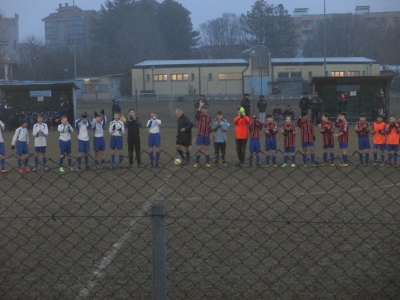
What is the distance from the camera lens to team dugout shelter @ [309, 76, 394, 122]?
32594 millimetres

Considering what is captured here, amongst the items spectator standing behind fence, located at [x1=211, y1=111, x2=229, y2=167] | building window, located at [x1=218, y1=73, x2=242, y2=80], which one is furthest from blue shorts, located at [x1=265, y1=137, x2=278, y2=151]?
building window, located at [x1=218, y1=73, x2=242, y2=80]

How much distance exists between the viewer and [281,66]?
51031 mm

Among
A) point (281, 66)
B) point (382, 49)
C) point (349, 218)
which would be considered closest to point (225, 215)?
point (349, 218)

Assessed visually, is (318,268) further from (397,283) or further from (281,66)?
(281,66)

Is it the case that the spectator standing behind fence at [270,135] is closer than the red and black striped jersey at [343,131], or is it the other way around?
the red and black striped jersey at [343,131]

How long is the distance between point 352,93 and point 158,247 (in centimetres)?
3037

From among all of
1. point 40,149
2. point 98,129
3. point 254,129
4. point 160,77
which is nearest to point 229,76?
point 160,77

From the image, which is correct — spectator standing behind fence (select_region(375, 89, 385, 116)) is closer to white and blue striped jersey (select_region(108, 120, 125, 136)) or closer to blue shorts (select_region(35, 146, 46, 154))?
white and blue striped jersey (select_region(108, 120, 125, 136))

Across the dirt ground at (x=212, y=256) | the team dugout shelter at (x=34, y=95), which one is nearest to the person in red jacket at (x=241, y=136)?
the dirt ground at (x=212, y=256)

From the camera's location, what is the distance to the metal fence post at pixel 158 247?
3.69 m

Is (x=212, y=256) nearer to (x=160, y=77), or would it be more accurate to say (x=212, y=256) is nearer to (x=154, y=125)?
(x=154, y=125)

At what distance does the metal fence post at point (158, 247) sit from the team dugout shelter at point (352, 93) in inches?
1170

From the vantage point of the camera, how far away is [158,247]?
12.3ft

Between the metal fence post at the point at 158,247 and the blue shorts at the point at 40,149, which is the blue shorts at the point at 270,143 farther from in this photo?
the metal fence post at the point at 158,247
